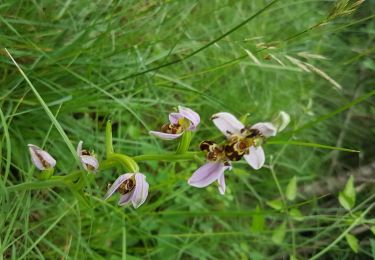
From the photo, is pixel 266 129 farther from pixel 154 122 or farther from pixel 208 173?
pixel 154 122

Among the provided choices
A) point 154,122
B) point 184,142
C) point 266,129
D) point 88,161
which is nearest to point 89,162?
point 88,161

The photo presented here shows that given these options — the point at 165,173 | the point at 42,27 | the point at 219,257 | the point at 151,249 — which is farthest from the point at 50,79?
the point at 219,257

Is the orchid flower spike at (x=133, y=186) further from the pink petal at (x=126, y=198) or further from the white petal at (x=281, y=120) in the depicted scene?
the white petal at (x=281, y=120)

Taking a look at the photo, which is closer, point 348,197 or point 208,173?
point 208,173

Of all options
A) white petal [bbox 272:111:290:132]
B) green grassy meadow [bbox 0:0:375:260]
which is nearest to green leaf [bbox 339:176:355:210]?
green grassy meadow [bbox 0:0:375:260]

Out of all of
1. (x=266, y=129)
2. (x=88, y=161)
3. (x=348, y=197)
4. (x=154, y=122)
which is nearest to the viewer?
(x=266, y=129)

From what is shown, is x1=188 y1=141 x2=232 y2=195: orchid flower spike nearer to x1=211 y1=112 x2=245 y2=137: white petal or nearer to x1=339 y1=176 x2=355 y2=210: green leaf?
x1=211 y1=112 x2=245 y2=137: white petal
